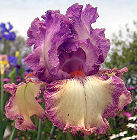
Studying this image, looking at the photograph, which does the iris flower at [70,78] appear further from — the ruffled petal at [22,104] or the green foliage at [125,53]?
the green foliage at [125,53]

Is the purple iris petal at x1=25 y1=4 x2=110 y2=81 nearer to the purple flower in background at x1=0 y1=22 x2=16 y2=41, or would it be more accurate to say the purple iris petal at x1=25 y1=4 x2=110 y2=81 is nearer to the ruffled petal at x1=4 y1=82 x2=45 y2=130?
the ruffled petal at x1=4 y1=82 x2=45 y2=130

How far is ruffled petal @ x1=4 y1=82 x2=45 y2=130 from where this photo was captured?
49.7 inches

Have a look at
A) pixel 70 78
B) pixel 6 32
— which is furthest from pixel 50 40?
pixel 6 32

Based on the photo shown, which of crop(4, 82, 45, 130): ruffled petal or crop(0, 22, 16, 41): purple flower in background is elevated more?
crop(0, 22, 16, 41): purple flower in background

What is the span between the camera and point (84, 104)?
3.43ft

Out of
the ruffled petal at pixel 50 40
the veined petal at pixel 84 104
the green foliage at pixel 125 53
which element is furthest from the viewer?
the green foliage at pixel 125 53

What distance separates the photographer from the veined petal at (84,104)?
104cm

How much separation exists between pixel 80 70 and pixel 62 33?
218mm

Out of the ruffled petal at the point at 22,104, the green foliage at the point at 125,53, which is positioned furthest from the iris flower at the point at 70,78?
the green foliage at the point at 125,53

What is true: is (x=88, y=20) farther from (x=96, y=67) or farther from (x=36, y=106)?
(x=36, y=106)

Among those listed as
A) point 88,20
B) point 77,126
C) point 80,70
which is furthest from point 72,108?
point 88,20

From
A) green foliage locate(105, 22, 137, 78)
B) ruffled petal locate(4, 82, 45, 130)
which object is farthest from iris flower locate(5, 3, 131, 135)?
green foliage locate(105, 22, 137, 78)

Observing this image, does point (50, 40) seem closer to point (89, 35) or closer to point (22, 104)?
point (89, 35)

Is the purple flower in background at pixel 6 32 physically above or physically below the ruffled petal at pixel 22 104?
above
